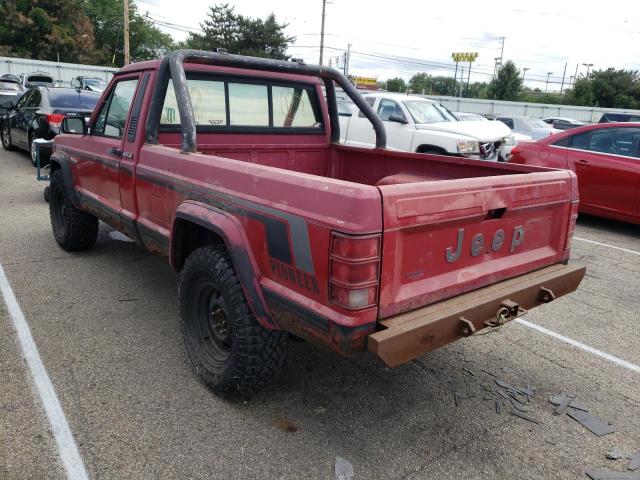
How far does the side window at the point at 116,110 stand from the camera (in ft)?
13.3

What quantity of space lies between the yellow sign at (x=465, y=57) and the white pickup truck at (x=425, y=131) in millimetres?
69990

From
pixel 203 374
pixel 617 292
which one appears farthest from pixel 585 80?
pixel 203 374

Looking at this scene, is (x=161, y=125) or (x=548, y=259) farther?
(x=161, y=125)

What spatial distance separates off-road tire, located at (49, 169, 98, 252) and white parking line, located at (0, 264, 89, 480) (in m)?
1.20

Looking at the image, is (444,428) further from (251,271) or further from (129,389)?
(129,389)

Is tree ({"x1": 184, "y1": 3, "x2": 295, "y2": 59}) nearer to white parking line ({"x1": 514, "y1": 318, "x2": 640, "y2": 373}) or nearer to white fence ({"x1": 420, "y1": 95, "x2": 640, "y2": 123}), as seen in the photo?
white fence ({"x1": 420, "y1": 95, "x2": 640, "y2": 123})

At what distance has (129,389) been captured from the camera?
9.93ft

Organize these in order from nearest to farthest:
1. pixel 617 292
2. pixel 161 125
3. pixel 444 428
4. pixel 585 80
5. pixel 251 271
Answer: pixel 251 271
pixel 444 428
pixel 161 125
pixel 617 292
pixel 585 80

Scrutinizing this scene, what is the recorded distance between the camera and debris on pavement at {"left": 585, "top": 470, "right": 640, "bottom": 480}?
245 cm

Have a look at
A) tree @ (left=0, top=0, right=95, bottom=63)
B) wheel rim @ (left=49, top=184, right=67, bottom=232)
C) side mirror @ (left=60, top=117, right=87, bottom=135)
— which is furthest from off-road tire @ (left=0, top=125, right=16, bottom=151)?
tree @ (left=0, top=0, right=95, bottom=63)

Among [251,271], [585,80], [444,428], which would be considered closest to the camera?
[251,271]

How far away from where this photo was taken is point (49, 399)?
2.90 metres

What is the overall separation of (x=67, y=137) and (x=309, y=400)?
3.71m

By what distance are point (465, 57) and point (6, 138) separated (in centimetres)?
7308
